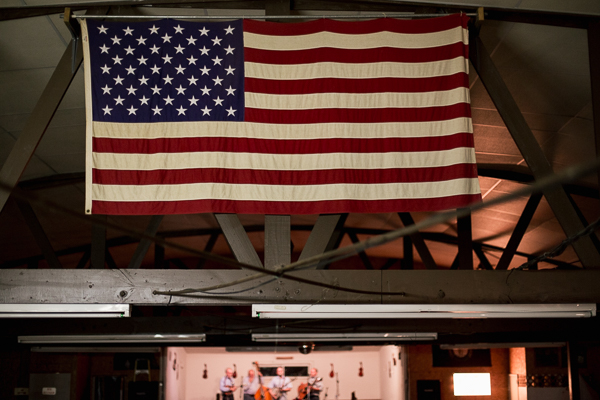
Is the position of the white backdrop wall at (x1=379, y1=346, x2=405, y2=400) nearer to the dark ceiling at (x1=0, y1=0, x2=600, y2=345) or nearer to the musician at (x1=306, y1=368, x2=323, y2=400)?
the musician at (x1=306, y1=368, x2=323, y2=400)

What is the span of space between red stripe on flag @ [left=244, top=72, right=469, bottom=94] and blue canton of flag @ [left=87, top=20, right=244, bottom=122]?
0.84ft

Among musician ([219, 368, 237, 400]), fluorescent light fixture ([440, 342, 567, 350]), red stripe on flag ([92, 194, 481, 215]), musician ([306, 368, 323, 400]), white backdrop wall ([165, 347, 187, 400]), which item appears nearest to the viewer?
red stripe on flag ([92, 194, 481, 215])

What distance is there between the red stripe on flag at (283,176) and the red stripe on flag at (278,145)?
0.67 feet

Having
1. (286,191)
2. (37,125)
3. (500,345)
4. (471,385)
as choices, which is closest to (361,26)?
(286,191)

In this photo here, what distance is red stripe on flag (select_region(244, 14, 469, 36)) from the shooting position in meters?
5.89

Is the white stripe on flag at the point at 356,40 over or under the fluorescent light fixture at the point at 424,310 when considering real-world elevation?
over

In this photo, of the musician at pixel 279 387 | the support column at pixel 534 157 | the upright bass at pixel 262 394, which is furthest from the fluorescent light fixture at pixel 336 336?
the upright bass at pixel 262 394

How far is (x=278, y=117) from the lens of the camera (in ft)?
18.7

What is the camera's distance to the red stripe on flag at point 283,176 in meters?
5.54

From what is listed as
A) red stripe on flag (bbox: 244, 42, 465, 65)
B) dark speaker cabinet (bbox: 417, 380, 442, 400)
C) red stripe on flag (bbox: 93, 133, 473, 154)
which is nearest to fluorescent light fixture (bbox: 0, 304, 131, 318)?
red stripe on flag (bbox: 93, 133, 473, 154)

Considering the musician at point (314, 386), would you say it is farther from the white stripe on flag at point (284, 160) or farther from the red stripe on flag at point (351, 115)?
the red stripe on flag at point (351, 115)

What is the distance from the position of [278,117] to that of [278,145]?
0.29 metres

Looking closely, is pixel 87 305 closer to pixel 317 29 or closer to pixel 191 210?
pixel 191 210

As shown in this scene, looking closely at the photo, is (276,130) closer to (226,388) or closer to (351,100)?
(351,100)
